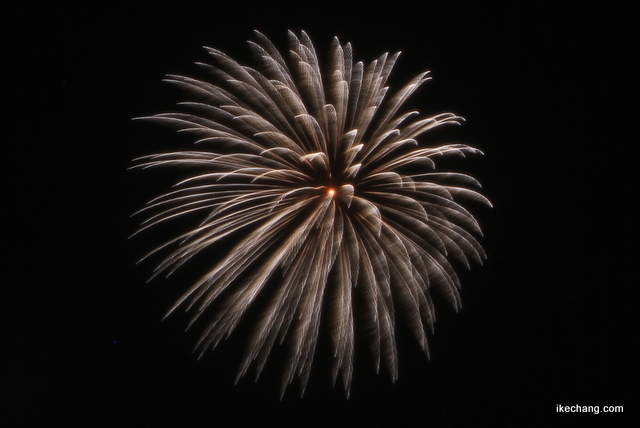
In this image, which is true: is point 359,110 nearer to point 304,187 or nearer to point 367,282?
point 304,187

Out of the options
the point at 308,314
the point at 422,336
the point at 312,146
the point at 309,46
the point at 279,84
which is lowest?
the point at 308,314

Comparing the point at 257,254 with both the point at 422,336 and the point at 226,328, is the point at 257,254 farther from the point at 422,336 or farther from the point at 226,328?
the point at 422,336

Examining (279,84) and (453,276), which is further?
(453,276)

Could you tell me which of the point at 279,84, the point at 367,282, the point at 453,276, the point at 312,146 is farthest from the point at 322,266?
the point at 279,84

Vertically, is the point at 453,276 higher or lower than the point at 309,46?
lower

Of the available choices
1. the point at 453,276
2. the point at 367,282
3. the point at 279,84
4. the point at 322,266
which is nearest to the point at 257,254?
the point at 322,266

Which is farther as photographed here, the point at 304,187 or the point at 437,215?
the point at 437,215

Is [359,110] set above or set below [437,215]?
above

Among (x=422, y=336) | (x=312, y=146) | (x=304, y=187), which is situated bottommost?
(x=422, y=336)

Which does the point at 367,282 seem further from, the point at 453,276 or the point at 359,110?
the point at 359,110
